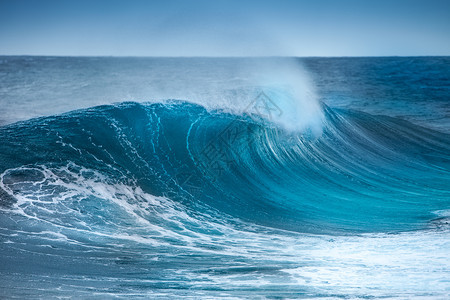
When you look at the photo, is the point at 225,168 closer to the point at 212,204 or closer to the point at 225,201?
the point at 225,201

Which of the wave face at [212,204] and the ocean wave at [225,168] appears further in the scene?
the ocean wave at [225,168]

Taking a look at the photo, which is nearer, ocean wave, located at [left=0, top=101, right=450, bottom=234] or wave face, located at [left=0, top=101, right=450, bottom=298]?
wave face, located at [left=0, top=101, right=450, bottom=298]

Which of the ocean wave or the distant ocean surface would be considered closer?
the distant ocean surface

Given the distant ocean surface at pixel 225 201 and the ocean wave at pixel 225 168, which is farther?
the ocean wave at pixel 225 168

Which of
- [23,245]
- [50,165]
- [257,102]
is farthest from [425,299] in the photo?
[257,102]
